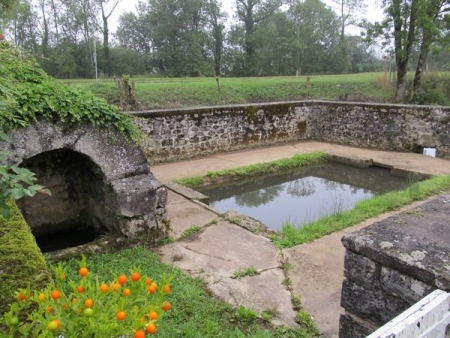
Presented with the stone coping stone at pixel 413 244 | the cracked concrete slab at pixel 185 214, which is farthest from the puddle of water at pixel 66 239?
the stone coping stone at pixel 413 244

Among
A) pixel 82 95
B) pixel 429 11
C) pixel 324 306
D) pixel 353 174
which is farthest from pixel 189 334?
pixel 429 11

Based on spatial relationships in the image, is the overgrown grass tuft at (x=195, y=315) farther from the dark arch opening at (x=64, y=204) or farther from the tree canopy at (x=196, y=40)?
the tree canopy at (x=196, y=40)

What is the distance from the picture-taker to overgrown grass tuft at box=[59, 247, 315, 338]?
2715mm

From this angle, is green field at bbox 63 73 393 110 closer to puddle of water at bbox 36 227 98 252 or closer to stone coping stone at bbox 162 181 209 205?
stone coping stone at bbox 162 181 209 205

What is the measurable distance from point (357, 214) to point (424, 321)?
415cm

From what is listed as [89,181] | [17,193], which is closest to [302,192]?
[89,181]

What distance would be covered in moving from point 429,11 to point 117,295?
51.7 ft

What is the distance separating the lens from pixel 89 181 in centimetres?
503

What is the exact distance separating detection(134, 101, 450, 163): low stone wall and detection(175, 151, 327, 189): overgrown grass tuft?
136cm

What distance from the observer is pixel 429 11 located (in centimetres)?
1346

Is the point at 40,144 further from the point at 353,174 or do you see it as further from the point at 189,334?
the point at 353,174

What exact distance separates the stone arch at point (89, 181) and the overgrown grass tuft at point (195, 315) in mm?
736

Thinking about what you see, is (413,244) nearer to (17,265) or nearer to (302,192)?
(17,265)

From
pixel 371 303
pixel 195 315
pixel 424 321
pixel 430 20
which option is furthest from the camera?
pixel 430 20
